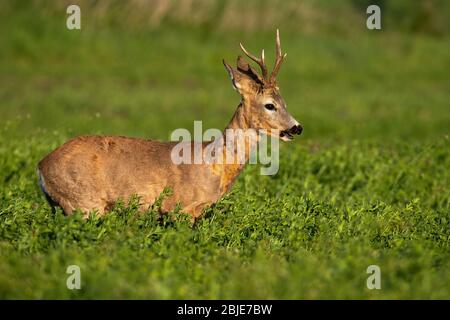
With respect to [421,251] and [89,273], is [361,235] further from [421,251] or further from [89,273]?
[89,273]

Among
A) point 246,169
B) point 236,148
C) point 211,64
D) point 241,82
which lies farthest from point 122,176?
point 211,64

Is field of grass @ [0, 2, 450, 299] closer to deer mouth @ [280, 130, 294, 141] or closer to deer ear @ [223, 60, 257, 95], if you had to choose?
deer mouth @ [280, 130, 294, 141]

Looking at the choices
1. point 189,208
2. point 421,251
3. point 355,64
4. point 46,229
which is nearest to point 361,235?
point 421,251

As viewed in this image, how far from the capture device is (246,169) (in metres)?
10.1

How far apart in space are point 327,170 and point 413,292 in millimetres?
5262

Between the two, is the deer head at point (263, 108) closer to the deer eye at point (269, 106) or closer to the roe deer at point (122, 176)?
the deer eye at point (269, 106)

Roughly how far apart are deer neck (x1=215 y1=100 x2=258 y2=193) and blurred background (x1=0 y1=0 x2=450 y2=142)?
5.40 meters

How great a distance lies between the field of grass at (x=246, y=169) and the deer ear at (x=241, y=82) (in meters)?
1.07

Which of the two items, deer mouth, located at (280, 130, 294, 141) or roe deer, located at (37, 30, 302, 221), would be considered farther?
deer mouth, located at (280, 130, 294, 141)

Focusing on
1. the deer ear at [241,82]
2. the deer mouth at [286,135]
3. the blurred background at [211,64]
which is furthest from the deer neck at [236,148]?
the blurred background at [211,64]

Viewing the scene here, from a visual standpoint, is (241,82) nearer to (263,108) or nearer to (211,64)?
(263,108)

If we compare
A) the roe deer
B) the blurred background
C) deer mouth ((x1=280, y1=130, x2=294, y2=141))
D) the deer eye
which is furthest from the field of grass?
the deer eye

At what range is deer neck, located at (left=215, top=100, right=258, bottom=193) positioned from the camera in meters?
7.71

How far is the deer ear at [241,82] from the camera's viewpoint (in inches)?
309
